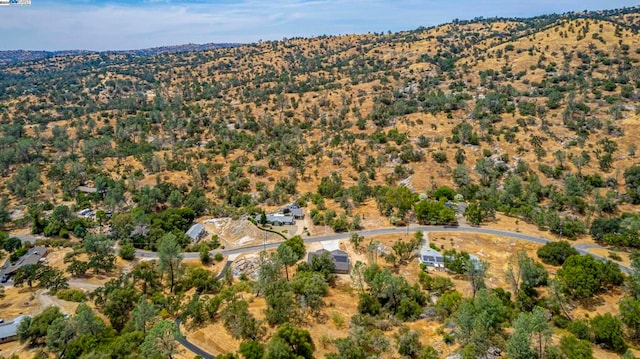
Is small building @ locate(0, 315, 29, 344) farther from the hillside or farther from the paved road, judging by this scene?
the paved road

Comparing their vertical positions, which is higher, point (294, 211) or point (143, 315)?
point (143, 315)

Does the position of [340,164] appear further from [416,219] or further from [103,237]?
[103,237]

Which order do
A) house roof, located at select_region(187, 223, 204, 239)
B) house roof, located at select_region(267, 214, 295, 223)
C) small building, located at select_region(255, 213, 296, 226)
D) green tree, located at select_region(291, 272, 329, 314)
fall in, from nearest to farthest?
green tree, located at select_region(291, 272, 329, 314) → house roof, located at select_region(187, 223, 204, 239) → small building, located at select_region(255, 213, 296, 226) → house roof, located at select_region(267, 214, 295, 223)

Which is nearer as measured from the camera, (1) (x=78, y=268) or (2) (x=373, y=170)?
(1) (x=78, y=268)

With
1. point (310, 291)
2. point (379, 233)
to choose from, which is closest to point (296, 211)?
point (379, 233)

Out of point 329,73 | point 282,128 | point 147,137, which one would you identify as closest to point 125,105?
point 147,137

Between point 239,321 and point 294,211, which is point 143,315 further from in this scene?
point 294,211

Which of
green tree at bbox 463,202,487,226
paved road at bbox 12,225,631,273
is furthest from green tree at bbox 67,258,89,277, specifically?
green tree at bbox 463,202,487,226
